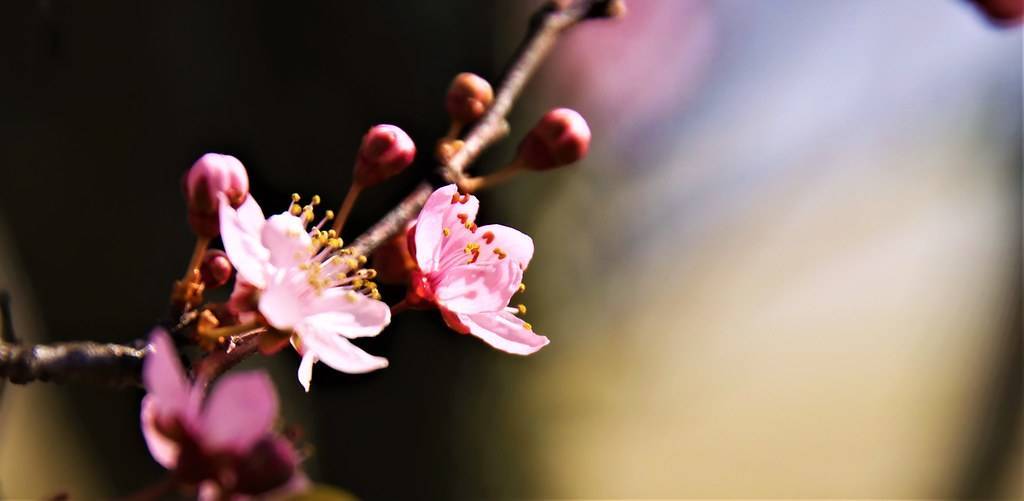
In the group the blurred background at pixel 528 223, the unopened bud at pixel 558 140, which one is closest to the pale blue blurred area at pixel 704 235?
the blurred background at pixel 528 223

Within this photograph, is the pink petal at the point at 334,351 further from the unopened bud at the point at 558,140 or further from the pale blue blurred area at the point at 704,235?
the pale blue blurred area at the point at 704,235

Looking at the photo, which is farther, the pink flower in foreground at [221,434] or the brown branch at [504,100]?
the brown branch at [504,100]

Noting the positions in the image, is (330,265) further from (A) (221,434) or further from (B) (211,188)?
(A) (221,434)

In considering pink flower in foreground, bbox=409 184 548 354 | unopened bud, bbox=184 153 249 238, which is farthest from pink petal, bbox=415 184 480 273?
unopened bud, bbox=184 153 249 238

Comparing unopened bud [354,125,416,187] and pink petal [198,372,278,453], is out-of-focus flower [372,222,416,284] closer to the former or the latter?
unopened bud [354,125,416,187]

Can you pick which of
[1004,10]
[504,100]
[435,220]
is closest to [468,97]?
[504,100]

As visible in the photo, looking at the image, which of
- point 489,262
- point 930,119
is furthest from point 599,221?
point 489,262
